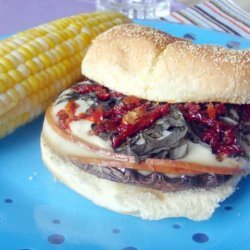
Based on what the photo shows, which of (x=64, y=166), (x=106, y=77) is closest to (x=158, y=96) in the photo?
(x=106, y=77)

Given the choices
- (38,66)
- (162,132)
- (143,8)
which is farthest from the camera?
(143,8)

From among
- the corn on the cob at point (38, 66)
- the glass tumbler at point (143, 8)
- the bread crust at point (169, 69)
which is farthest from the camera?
the glass tumbler at point (143, 8)

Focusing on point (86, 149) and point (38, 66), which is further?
point (38, 66)

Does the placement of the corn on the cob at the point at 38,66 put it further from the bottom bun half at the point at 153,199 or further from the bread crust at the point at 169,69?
the bottom bun half at the point at 153,199

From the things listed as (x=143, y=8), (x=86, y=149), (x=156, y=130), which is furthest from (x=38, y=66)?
(x=143, y=8)

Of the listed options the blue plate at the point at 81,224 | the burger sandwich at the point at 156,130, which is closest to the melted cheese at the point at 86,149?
the burger sandwich at the point at 156,130

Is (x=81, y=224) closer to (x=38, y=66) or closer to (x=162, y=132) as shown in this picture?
(x=162, y=132)
